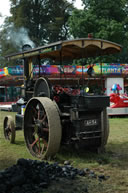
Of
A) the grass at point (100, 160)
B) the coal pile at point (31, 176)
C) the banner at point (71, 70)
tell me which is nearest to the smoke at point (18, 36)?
the banner at point (71, 70)

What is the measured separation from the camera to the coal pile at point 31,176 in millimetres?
3057

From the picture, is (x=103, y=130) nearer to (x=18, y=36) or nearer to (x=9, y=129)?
(x=9, y=129)

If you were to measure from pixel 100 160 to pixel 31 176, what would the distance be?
158 cm

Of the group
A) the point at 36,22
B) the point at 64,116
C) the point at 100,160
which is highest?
the point at 36,22

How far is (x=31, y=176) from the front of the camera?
3309mm

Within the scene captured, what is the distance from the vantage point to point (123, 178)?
3.66 meters

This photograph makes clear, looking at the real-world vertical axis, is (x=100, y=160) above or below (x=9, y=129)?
below

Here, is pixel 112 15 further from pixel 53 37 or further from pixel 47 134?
pixel 47 134

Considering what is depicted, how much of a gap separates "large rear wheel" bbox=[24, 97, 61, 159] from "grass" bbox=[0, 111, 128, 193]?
10.0 inches

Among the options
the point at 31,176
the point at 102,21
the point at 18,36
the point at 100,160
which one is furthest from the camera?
the point at 18,36

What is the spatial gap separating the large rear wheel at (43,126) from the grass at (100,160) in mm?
254

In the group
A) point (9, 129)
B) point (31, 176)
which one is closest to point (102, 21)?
point (9, 129)

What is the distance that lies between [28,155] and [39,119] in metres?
0.72

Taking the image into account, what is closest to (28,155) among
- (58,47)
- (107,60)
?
(58,47)
